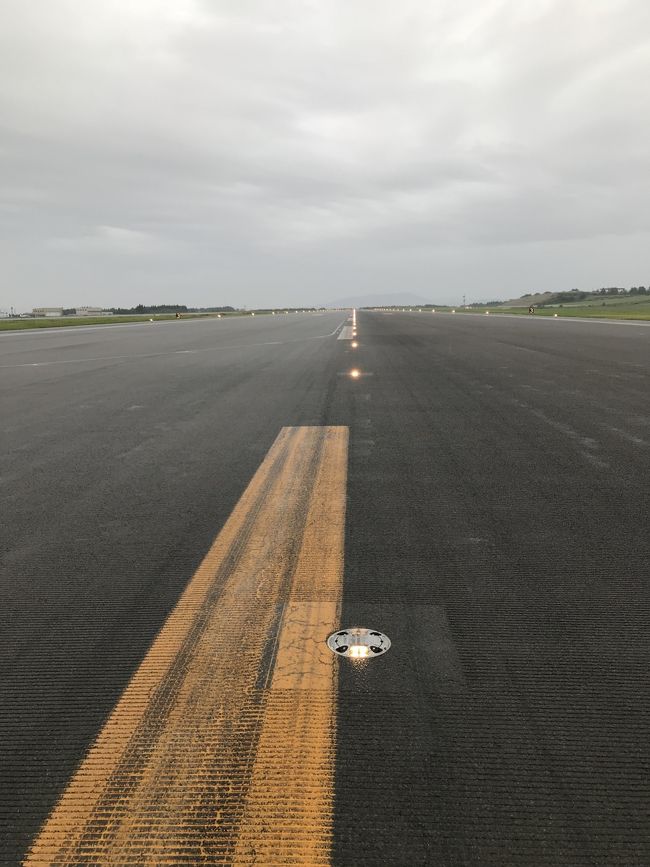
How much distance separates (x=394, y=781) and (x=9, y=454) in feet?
19.4

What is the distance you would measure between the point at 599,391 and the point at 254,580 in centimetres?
876

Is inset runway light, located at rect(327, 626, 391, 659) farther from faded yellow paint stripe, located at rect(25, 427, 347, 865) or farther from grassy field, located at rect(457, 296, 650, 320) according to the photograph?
grassy field, located at rect(457, 296, 650, 320)

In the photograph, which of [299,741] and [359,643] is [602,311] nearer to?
[359,643]

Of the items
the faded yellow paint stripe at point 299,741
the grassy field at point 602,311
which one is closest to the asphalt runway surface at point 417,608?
the faded yellow paint stripe at point 299,741

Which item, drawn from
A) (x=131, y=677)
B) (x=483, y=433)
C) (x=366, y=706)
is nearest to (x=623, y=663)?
(x=366, y=706)

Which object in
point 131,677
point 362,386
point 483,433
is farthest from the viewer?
point 362,386

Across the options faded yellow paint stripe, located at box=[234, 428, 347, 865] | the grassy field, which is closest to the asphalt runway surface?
faded yellow paint stripe, located at box=[234, 428, 347, 865]

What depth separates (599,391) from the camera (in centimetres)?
978

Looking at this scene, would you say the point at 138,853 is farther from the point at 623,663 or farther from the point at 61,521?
the point at 61,521

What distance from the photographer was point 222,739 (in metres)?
1.97

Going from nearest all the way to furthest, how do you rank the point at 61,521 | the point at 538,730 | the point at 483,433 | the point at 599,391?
the point at 538,730 → the point at 61,521 → the point at 483,433 → the point at 599,391

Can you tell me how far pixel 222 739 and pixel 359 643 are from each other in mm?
776

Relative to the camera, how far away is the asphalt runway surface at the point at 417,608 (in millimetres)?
1688

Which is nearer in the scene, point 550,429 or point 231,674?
point 231,674
